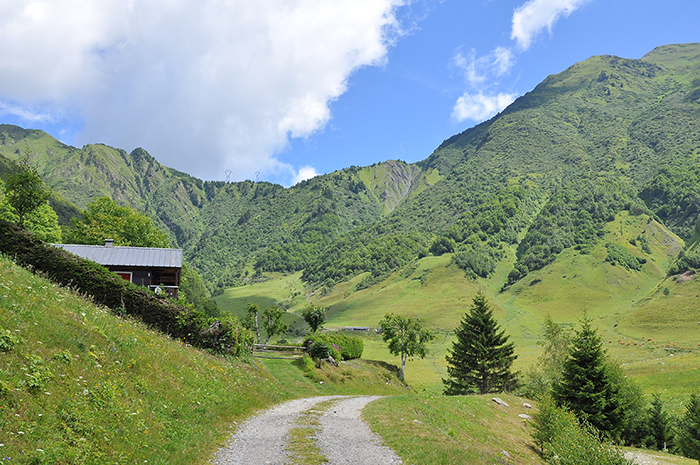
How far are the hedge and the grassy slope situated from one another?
1686 mm

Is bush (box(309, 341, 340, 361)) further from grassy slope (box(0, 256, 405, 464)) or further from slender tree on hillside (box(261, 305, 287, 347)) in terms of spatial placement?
grassy slope (box(0, 256, 405, 464))

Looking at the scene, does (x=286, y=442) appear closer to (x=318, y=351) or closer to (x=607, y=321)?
(x=318, y=351)

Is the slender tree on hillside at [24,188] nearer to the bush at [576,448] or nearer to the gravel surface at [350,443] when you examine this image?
the gravel surface at [350,443]

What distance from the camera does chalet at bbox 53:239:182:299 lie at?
35531 millimetres

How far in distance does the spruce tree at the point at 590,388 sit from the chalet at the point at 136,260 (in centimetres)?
3783

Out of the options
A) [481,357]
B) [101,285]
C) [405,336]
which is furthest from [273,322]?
[101,285]

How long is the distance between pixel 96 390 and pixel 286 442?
648 centimetres

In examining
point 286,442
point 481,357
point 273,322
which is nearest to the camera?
point 286,442

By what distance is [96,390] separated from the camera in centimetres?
1021

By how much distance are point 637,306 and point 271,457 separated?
660 feet

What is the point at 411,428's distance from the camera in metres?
17.2

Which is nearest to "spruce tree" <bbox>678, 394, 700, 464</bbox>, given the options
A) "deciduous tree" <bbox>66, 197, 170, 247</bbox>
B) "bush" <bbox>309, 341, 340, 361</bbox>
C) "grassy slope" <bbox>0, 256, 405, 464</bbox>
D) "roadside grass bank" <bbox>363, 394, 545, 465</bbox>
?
"roadside grass bank" <bbox>363, 394, 545, 465</bbox>

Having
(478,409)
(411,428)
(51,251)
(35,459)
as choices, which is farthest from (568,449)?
(51,251)

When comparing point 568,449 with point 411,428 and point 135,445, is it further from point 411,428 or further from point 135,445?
→ point 135,445
